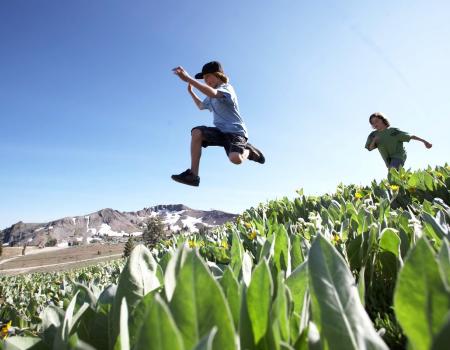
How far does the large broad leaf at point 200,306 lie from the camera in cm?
56

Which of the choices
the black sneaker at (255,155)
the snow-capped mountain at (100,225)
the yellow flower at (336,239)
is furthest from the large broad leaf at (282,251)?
the snow-capped mountain at (100,225)

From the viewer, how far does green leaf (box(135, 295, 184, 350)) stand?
45cm

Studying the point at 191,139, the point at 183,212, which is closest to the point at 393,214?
the point at 191,139

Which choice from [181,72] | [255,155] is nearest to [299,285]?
[181,72]

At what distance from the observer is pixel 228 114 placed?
5477 millimetres

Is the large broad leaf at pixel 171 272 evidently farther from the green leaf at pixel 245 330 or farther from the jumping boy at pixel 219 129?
the jumping boy at pixel 219 129

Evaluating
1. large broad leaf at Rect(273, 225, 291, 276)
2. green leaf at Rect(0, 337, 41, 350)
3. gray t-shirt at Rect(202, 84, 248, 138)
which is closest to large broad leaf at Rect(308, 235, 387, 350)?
large broad leaf at Rect(273, 225, 291, 276)

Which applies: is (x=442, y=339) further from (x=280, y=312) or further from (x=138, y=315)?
(x=138, y=315)

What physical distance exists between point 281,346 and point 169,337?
25 centimetres

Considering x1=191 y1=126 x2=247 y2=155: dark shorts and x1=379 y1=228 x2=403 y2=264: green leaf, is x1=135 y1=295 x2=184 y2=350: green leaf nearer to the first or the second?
x1=379 y1=228 x2=403 y2=264: green leaf

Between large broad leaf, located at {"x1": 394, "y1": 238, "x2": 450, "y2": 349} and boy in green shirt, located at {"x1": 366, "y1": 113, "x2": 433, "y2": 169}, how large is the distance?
24.2 ft

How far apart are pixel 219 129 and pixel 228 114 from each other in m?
0.30

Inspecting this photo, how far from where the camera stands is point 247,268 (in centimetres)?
100

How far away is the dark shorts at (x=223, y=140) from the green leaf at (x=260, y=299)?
436cm
